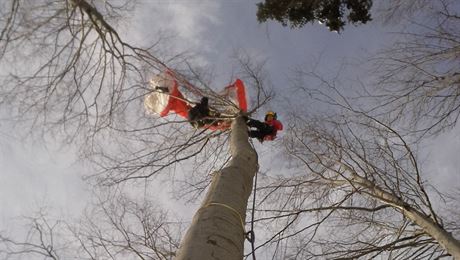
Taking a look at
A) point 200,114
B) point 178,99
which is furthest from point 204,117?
point 178,99

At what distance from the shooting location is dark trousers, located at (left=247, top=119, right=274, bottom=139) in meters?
5.33

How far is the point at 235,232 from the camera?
2131 mm

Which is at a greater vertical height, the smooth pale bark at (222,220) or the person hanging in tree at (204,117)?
the person hanging in tree at (204,117)

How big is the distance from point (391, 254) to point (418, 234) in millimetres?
370

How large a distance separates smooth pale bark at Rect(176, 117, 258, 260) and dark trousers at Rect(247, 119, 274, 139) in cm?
215

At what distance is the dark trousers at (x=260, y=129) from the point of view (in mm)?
5332

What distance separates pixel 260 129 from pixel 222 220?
129 inches

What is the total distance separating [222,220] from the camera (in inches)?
83.5

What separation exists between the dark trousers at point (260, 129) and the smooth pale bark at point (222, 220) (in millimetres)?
2150

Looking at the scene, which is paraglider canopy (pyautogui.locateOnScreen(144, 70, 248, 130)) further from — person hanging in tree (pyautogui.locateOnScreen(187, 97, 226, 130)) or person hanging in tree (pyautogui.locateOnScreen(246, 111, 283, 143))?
person hanging in tree (pyautogui.locateOnScreen(246, 111, 283, 143))

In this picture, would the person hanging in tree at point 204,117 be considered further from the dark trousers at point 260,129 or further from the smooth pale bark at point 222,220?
the smooth pale bark at point 222,220

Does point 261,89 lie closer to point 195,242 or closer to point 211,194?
point 211,194

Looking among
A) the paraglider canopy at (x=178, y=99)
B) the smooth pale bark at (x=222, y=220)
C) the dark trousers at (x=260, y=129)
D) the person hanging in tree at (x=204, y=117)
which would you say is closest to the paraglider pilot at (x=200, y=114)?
the person hanging in tree at (x=204, y=117)

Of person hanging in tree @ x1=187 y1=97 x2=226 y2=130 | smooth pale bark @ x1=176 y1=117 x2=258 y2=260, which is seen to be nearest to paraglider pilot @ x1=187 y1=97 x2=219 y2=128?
person hanging in tree @ x1=187 y1=97 x2=226 y2=130
